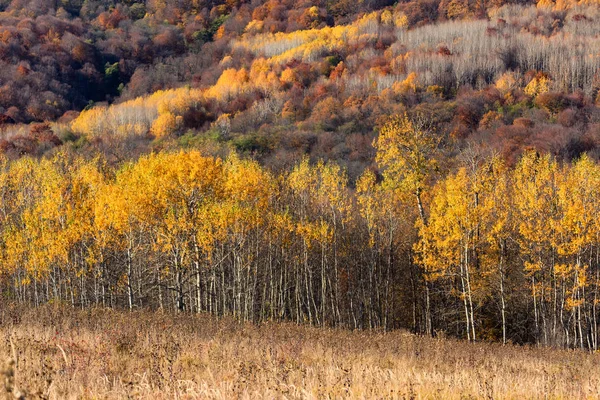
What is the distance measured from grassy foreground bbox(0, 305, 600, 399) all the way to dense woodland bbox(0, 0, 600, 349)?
12.0 m

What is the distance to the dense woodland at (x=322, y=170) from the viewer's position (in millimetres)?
29422

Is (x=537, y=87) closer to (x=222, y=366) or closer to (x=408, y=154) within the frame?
(x=408, y=154)

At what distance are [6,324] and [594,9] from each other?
180955mm

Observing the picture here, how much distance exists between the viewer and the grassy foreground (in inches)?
291

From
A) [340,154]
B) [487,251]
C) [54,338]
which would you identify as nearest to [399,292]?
[487,251]

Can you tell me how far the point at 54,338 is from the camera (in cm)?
1066

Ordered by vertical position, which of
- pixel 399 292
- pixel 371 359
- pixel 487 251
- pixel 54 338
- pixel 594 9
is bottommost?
pixel 399 292

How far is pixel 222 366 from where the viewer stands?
31.2 ft

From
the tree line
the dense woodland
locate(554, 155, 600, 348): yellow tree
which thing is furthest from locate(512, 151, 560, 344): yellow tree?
locate(554, 155, 600, 348): yellow tree

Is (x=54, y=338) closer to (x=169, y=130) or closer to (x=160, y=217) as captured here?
(x=160, y=217)

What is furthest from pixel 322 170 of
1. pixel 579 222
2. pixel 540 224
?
pixel 579 222

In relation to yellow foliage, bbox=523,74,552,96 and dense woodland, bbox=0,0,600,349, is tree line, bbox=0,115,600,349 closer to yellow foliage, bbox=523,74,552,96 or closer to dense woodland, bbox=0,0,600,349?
dense woodland, bbox=0,0,600,349

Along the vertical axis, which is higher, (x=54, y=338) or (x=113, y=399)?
(x=113, y=399)

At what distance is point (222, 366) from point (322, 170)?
33.6m
